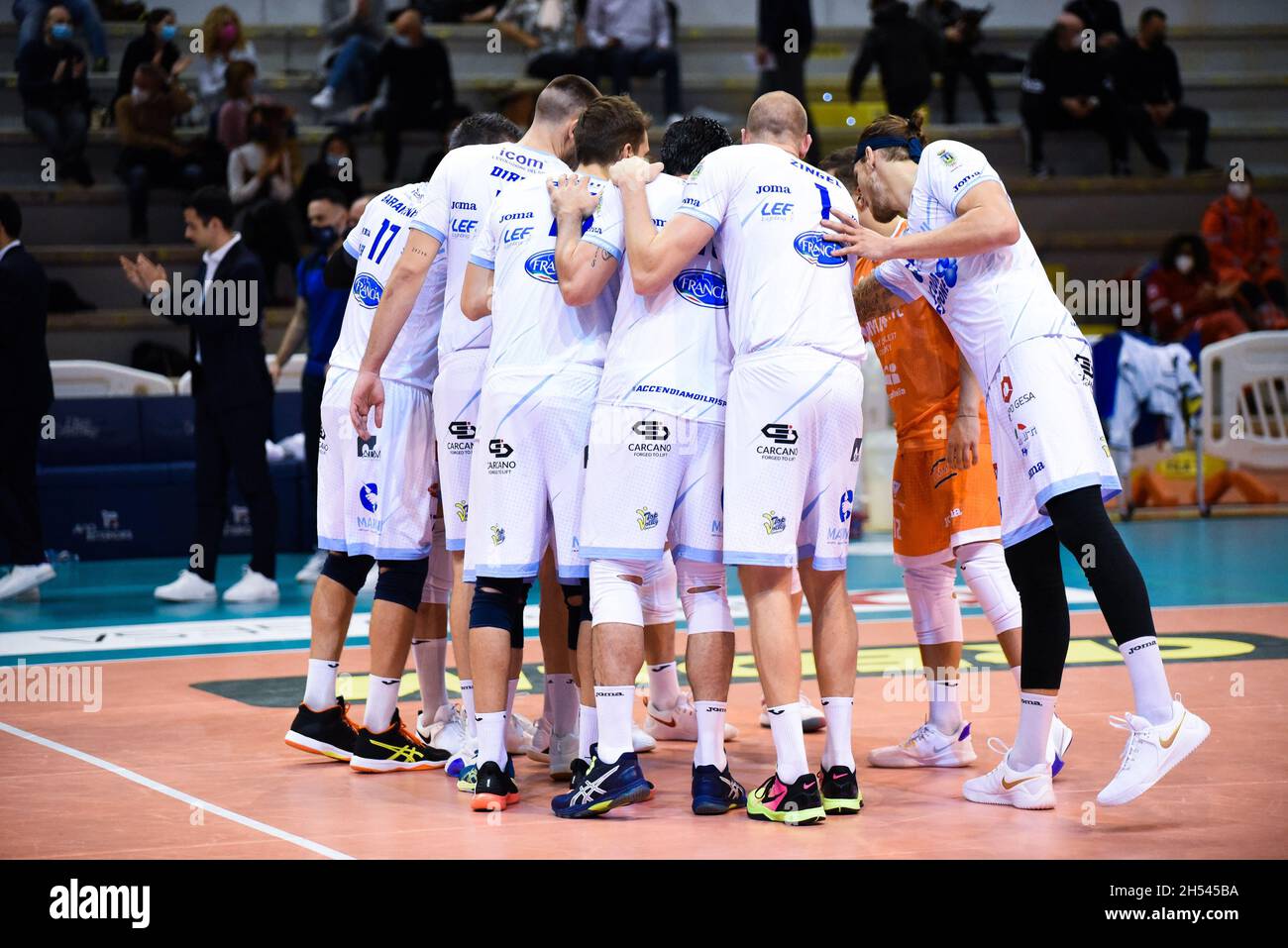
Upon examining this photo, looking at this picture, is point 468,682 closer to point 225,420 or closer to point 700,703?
point 700,703

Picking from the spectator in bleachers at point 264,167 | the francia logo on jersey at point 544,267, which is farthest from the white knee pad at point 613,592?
the spectator in bleachers at point 264,167

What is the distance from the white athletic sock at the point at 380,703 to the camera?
5477 mm

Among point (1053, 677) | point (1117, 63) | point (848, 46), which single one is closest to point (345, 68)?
point (848, 46)

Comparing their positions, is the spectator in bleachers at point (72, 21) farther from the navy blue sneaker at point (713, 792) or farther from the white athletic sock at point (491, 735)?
the navy blue sneaker at point (713, 792)

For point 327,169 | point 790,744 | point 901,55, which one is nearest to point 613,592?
point 790,744

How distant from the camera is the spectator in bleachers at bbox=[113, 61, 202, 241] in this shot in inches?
617

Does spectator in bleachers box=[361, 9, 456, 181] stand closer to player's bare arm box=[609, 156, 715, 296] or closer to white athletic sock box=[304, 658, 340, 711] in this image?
white athletic sock box=[304, 658, 340, 711]

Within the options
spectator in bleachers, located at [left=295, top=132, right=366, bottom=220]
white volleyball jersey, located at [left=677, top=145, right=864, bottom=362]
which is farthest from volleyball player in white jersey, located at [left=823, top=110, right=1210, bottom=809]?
spectator in bleachers, located at [left=295, top=132, right=366, bottom=220]

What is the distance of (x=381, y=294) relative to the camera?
5570 mm

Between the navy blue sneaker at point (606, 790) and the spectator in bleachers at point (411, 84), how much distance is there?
12.6 metres

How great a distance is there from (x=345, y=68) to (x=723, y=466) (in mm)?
13228

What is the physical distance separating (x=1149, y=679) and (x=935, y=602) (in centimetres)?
111

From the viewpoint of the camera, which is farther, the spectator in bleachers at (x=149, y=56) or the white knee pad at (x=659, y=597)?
the spectator in bleachers at (x=149, y=56)

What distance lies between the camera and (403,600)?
216 inches
